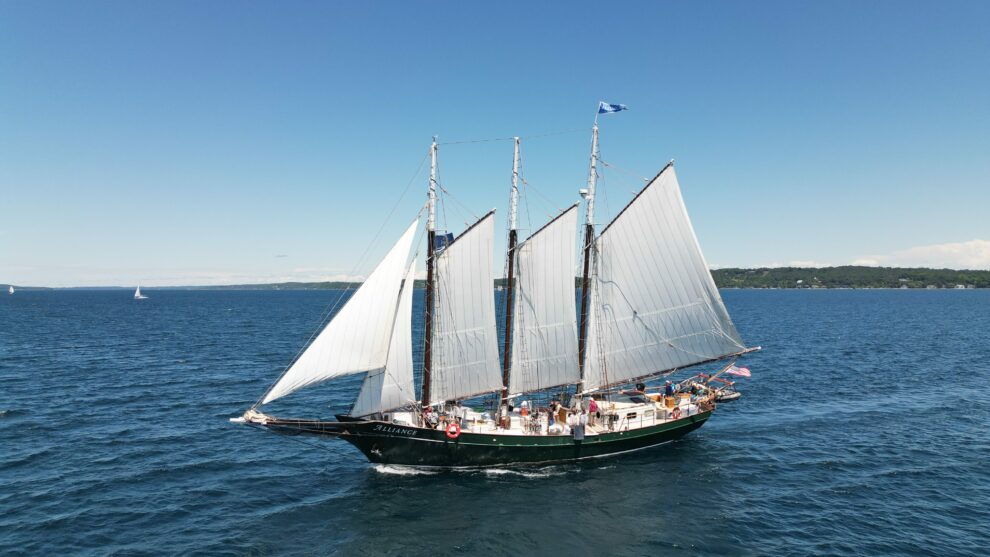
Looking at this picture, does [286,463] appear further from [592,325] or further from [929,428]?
[929,428]

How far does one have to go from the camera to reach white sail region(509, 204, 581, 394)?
1494 inches

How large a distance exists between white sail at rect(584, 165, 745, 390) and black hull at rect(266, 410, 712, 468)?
6740 mm

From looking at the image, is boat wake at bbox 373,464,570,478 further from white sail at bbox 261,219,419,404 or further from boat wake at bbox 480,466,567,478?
white sail at bbox 261,219,419,404

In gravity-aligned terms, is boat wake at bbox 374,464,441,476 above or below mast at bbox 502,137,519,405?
below

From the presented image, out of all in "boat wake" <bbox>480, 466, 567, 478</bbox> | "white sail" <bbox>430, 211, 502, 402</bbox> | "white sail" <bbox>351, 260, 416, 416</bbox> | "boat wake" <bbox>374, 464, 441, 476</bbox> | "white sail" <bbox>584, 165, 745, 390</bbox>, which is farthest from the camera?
"white sail" <bbox>584, 165, 745, 390</bbox>

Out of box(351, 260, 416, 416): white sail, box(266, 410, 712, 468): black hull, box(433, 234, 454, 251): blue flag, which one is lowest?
box(266, 410, 712, 468): black hull

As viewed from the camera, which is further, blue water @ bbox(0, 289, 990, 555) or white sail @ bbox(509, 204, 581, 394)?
white sail @ bbox(509, 204, 581, 394)

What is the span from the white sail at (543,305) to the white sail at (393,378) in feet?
28.1

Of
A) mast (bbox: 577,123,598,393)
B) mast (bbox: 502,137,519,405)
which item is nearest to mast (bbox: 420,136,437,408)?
mast (bbox: 502,137,519,405)

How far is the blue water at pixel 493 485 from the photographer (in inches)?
1000

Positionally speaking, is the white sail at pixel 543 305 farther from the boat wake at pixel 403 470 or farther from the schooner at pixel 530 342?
the boat wake at pixel 403 470

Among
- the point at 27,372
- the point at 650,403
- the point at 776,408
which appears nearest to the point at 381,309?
the point at 650,403

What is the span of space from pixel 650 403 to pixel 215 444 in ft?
110

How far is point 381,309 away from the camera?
3189cm
